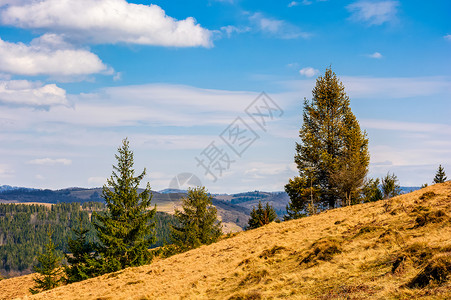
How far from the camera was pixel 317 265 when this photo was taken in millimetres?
17141

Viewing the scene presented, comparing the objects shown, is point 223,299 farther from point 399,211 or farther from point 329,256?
point 399,211

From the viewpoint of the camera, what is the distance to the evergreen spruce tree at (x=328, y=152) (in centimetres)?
4125

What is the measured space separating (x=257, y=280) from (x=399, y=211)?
12.1m

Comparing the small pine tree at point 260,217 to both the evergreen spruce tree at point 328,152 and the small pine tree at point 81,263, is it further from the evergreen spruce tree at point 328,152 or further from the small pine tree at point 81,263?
the small pine tree at point 81,263

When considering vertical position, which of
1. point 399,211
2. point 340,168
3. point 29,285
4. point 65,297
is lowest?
point 29,285

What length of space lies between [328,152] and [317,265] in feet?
89.6

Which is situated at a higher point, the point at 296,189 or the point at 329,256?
the point at 296,189

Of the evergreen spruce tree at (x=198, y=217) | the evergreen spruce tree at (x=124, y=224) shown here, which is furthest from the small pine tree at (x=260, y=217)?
the evergreen spruce tree at (x=124, y=224)

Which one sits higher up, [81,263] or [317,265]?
[317,265]

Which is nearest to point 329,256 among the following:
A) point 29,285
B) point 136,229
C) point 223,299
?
point 223,299

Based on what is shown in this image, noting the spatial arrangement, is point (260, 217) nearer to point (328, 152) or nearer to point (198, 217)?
point (198, 217)

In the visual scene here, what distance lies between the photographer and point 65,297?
25.2 m

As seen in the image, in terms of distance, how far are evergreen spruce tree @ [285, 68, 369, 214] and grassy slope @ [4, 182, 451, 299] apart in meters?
11.2

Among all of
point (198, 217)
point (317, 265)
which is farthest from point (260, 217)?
point (317, 265)
